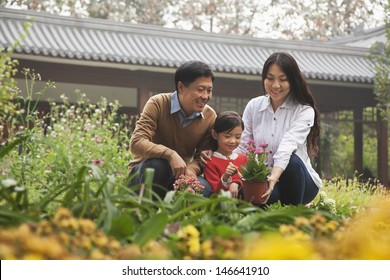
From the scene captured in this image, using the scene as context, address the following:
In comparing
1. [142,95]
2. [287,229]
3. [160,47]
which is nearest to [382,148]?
[160,47]

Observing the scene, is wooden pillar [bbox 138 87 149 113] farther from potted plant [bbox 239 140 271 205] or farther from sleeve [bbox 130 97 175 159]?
potted plant [bbox 239 140 271 205]

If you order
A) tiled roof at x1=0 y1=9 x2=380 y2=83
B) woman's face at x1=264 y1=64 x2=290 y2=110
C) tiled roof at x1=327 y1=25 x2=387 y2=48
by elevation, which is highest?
tiled roof at x1=327 y1=25 x2=387 y2=48

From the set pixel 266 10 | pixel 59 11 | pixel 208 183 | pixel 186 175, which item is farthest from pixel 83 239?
pixel 266 10

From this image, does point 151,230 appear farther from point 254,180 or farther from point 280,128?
point 280,128

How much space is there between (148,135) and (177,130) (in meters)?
0.17

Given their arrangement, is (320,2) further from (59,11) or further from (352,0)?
(59,11)

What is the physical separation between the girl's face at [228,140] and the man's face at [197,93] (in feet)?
0.61

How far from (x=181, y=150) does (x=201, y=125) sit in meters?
0.17

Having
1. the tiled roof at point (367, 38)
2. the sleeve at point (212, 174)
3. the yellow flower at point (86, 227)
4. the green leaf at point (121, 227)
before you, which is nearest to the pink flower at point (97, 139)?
the sleeve at point (212, 174)

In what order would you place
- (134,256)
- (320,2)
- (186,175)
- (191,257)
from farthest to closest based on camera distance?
(320,2) → (186,175) → (191,257) → (134,256)

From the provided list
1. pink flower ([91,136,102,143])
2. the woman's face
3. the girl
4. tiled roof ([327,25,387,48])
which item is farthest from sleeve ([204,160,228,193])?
tiled roof ([327,25,387,48])

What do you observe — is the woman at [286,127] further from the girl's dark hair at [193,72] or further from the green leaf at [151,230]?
the green leaf at [151,230]

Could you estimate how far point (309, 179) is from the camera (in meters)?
3.65

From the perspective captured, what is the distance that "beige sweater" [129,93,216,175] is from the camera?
3426 mm
